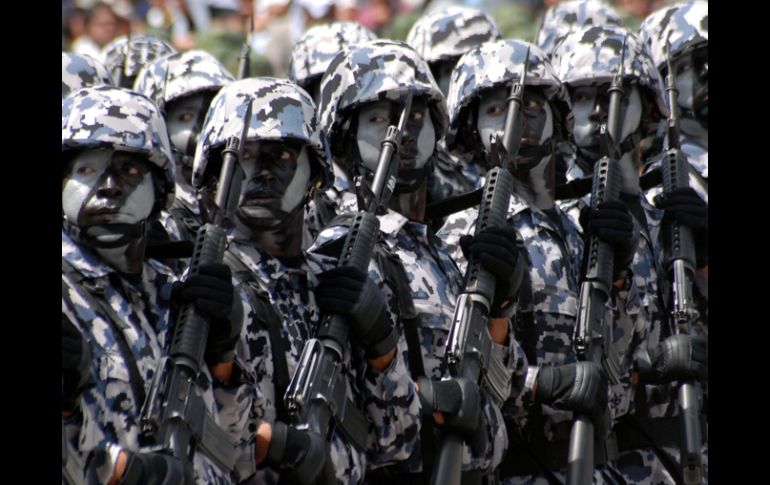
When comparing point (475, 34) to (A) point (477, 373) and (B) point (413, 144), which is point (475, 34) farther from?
(A) point (477, 373)

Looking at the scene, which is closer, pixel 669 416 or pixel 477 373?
pixel 477 373

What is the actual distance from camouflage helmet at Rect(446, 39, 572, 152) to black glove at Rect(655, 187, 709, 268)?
26.6 inches

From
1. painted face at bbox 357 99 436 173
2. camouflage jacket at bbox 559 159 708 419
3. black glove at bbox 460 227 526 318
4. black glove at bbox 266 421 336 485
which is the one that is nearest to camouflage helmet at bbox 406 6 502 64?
camouflage jacket at bbox 559 159 708 419

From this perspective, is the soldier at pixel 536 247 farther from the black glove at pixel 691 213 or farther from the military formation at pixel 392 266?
the black glove at pixel 691 213

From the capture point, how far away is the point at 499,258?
7.93 m

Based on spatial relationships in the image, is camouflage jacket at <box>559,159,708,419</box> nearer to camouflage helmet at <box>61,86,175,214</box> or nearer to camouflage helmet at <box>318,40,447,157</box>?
camouflage helmet at <box>318,40,447,157</box>

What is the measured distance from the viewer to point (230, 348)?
6691 mm

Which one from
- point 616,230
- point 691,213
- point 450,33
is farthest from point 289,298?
point 450,33

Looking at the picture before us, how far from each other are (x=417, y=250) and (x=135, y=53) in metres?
3.75

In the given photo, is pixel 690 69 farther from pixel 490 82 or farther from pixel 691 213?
pixel 490 82

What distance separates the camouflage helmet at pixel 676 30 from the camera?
11.1 metres

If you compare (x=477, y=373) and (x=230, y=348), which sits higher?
(x=477, y=373)
